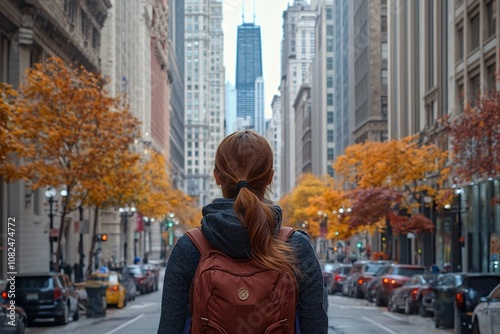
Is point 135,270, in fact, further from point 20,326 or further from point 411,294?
point 20,326

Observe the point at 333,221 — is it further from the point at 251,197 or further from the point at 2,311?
the point at 251,197

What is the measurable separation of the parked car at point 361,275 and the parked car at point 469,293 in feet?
68.7

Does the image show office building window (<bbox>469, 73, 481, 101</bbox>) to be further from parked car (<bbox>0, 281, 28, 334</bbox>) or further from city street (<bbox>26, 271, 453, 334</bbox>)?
parked car (<bbox>0, 281, 28, 334</bbox>)

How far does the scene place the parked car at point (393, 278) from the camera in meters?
38.6

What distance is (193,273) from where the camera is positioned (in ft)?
13.9

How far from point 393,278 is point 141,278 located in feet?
57.8

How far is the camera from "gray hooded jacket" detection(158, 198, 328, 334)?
421 cm

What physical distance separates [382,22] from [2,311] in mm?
77203

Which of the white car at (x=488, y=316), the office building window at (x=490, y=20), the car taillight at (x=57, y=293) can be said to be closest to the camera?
the white car at (x=488, y=316)

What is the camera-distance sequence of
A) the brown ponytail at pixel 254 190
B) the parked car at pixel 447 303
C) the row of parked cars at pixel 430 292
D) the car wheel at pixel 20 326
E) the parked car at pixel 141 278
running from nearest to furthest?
the brown ponytail at pixel 254 190, the row of parked cars at pixel 430 292, the car wheel at pixel 20 326, the parked car at pixel 447 303, the parked car at pixel 141 278

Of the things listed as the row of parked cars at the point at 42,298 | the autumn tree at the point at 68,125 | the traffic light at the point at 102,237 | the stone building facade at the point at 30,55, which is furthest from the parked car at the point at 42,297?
the traffic light at the point at 102,237

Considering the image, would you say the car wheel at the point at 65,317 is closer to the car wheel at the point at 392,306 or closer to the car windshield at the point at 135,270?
the car wheel at the point at 392,306

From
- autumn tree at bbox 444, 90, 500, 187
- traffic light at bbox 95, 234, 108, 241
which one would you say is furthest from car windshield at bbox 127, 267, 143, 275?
autumn tree at bbox 444, 90, 500, 187

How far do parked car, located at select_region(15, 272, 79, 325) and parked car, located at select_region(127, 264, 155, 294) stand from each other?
69.3 feet
